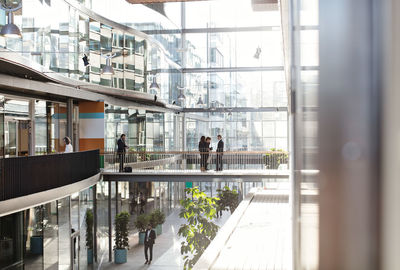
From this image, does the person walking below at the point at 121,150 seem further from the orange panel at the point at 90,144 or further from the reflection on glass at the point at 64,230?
the reflection on glass at the point at 64,230

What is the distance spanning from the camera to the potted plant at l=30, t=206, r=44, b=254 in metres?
17.0

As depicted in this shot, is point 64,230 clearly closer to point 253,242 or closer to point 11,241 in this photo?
point 11,241

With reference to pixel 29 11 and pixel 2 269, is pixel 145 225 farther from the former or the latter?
pixel 29 11

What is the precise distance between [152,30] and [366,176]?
3232 cm

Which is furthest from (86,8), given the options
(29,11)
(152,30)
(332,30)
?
(332,30)

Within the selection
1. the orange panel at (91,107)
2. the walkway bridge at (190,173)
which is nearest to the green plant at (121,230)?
the walkway bridge at (190,173)

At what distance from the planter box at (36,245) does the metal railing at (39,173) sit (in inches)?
96.1

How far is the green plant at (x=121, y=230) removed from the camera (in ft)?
73.4

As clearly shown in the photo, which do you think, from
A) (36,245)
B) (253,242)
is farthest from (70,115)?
(253,242)

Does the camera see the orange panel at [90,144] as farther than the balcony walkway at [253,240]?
Yes

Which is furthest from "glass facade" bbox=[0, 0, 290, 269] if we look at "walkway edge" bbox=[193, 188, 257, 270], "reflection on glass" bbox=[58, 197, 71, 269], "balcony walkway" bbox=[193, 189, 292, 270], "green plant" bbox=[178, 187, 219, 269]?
"walkway edge" bbox=[193, 188, 257, 270]

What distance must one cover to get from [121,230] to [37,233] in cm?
562

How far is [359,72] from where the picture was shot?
549 mm

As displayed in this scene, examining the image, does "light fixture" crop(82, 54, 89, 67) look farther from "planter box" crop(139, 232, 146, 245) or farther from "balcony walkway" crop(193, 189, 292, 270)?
"planter box" crop(139, 232, 146, 245)
